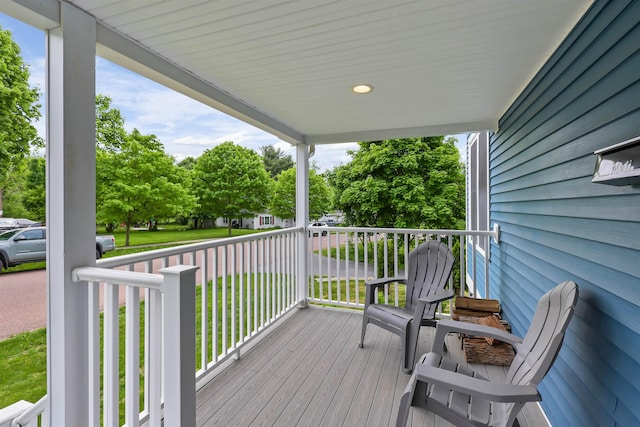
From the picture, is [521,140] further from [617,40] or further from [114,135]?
[114,135]

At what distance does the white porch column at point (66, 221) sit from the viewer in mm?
A: 1521

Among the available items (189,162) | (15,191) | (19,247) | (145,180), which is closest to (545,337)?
→ (19,247)

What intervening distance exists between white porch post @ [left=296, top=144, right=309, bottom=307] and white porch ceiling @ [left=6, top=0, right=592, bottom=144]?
1.20 metres

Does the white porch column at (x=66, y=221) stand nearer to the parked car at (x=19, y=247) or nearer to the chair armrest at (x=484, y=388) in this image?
the parked car at (x=19, y=247)

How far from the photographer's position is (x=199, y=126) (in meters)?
11.7

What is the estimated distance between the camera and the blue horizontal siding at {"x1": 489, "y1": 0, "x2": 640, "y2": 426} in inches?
51.5

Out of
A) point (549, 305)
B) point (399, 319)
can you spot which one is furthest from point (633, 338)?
point (399, 319)

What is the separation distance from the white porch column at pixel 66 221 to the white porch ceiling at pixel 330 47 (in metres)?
0.19

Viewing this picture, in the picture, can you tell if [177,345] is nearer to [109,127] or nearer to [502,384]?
[502,384]

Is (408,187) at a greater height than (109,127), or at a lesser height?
lesser

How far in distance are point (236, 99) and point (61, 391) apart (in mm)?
2536

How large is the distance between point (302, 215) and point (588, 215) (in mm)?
3273

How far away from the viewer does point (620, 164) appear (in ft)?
3.80

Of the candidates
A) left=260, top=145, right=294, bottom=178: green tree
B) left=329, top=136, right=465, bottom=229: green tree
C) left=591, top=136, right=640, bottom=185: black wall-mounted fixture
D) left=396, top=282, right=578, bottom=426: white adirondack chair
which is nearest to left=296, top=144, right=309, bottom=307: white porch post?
left=396, top=282, right=578, bottom=426: white adirondack chair
